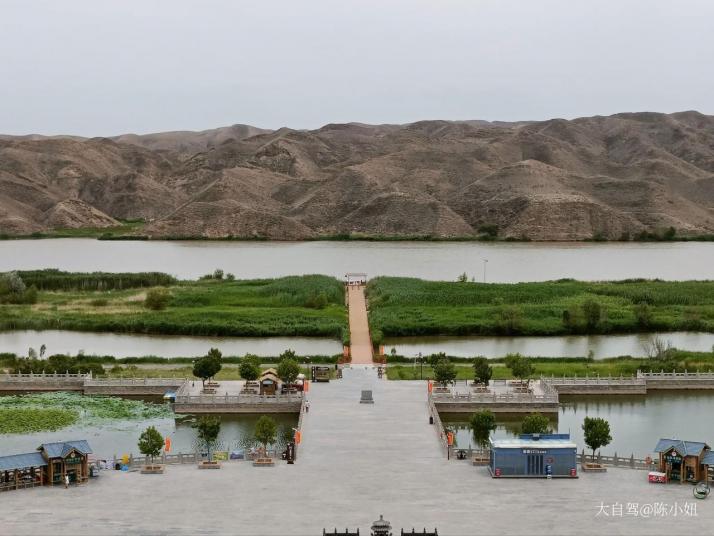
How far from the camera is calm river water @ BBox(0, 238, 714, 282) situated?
92.8 metres

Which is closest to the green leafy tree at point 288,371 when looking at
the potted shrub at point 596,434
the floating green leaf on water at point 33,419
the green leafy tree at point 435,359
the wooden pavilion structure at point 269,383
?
the wooden pavilion structure at point 269,383

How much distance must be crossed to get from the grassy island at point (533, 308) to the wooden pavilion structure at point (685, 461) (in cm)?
2406

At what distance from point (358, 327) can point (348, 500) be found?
3085cm

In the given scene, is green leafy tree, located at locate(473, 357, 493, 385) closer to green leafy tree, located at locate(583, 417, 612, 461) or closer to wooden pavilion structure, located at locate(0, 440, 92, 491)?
green leafy tree, located at locate(583, 417, 612, 461)

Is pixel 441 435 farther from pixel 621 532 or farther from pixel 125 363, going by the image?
pixel 125 363

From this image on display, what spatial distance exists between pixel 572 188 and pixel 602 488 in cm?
14258

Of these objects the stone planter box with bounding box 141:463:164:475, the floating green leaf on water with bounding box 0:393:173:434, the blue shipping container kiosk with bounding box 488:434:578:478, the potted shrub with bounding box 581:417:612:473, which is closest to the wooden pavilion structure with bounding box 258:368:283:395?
the floating green leaf on water with bounding box 0:393:173:434

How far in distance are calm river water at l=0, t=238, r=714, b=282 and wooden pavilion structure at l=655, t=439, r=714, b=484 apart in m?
54.9

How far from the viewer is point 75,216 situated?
164750mm

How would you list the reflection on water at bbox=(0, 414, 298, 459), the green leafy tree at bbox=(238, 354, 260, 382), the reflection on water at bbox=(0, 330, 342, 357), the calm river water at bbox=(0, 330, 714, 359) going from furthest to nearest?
the reflection on water at bbox=(0, 330, 342, 357) < the calm river water at bbox=(0, 330, 714, 359) < the green leafy tree at bbox=(238, 354, 260, 382) < the reflection on water at bbox=(0, 414, 298, 459)

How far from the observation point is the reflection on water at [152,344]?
53312 mm

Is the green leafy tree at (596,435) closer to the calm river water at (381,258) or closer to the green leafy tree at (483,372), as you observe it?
the green leafy tree at (483,372)

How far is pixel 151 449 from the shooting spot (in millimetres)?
30812

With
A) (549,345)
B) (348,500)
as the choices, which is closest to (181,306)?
(549,345)
